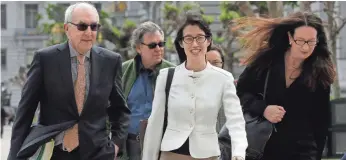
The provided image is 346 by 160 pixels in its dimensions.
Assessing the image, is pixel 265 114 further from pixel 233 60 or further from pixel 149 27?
pixel 233 60

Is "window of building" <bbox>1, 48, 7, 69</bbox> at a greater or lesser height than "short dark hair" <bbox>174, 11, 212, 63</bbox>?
lesser

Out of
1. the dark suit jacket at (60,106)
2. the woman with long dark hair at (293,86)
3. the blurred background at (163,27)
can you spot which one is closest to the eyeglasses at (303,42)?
the woman with long dark hair at (293,86)

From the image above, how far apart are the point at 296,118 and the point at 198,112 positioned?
1.16 metres

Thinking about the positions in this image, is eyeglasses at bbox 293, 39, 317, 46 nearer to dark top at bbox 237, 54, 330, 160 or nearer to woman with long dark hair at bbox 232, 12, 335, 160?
woman with long dark hair at bbox 232, 12, 335, 160

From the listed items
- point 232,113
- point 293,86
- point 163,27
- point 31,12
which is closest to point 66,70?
point 232,113

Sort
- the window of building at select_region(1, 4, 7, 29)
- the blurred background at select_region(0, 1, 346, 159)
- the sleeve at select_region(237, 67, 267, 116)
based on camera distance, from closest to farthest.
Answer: the sleeve at select_region(237, 67, 267, 116)
the blurred background at select_region(0, 1, 346, 159)
the window of building at select_region(1, 4, 7, 29)

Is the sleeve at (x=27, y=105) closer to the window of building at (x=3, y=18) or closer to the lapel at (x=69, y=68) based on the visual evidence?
the lapel at (x=69, y=68)

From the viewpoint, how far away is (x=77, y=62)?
20.3 ft

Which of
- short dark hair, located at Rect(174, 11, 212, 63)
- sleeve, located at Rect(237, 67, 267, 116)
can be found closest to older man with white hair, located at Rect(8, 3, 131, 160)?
short dark hair, located at Rect(174, 11, 212, 63)

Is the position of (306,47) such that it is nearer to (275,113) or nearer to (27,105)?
(275,113)

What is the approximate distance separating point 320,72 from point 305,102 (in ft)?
0.85

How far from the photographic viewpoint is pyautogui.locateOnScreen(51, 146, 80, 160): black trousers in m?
6.06

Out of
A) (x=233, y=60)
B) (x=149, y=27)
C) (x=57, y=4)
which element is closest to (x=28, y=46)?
(x=57, y=4)

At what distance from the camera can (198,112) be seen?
5.64m
